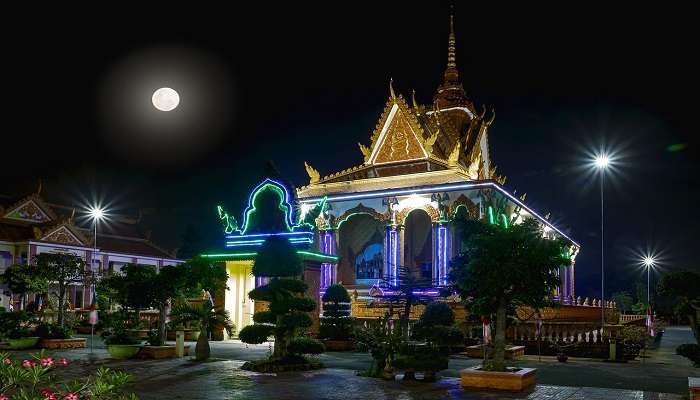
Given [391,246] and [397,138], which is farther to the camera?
[397,138]

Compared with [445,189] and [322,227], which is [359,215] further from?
[445,189]

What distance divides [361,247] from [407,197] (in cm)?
678

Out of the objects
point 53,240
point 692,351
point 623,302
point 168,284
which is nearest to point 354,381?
point 692,351

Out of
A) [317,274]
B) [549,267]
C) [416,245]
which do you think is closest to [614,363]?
[549,267]

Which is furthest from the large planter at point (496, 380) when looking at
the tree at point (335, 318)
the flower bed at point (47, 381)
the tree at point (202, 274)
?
the tree at point (335, 318)

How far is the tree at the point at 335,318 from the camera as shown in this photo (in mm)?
23844

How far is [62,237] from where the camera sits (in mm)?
47656

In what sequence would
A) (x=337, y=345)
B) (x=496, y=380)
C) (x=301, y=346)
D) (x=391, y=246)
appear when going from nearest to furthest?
1. (x=496, y=380)
2. (x=301, y=346)
3. (x=337, y=345)
4. (x=391, y=246)

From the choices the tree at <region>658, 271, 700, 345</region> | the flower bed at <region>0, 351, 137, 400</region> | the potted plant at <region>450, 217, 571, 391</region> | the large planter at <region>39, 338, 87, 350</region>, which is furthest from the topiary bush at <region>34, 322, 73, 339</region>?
the tree at <region>658, 271, 700, 345</region>

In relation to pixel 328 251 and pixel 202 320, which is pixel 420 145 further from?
pixel 202 320

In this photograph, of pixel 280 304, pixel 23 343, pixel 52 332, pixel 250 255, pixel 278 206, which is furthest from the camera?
pixel 250 255

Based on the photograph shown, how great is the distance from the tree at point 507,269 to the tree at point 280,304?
4.61 meters

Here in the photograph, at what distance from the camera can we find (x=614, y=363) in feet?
66.7

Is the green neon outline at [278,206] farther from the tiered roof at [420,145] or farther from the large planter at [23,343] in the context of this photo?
the tiered roof at [420,145]
